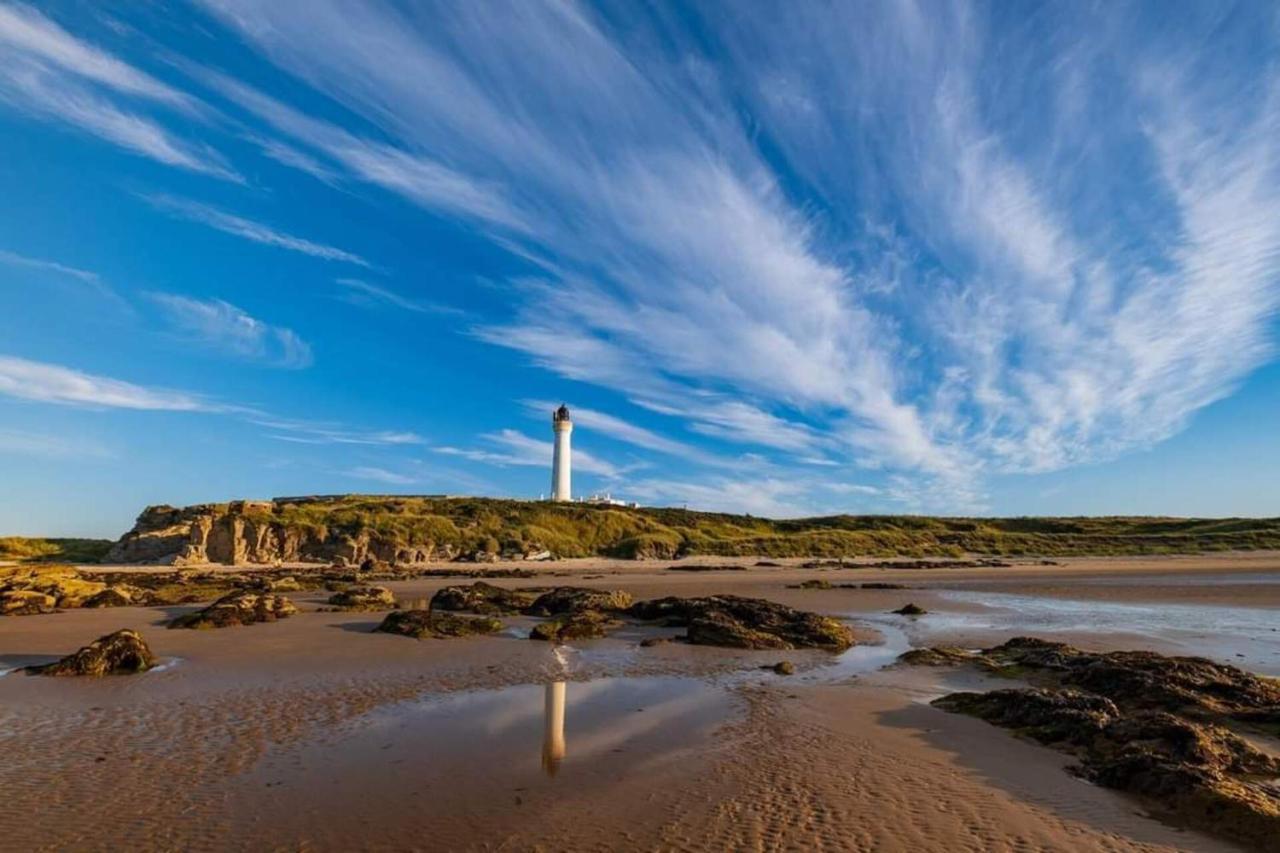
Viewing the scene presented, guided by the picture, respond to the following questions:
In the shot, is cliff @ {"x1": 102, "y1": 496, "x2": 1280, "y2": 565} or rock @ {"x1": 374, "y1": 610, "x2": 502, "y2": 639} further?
cliff @ {"x1": 102, "y1": 496, "x2": 1280, "y2": 565}

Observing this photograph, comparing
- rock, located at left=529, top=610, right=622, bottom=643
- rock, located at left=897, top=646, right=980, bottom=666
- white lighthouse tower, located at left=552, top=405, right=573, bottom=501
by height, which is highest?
white lighthouse tower, located at left=552, top=405, right=573, bottom=501

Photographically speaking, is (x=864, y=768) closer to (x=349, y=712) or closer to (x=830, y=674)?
(x=830, y=674)

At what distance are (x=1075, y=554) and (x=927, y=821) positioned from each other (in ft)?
251

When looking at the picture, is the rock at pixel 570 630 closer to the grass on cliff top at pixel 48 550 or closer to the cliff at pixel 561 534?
the cliff at pixel 561 534

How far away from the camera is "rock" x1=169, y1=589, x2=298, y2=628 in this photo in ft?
61.4

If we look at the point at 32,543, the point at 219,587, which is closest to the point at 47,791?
the point at 219,587

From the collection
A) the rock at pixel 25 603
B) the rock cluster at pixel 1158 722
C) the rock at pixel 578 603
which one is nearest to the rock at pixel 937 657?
the rock cluster at pixel 1158 722

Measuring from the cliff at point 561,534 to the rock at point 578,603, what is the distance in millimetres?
32753

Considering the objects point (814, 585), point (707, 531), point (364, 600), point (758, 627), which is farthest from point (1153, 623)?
point (707, 531)

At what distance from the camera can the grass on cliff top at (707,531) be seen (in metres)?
56.6

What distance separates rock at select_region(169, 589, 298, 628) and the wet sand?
2.10m

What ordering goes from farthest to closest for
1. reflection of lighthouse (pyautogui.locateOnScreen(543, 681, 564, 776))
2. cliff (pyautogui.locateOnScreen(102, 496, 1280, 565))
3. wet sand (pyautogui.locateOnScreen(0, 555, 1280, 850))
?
cliff (pyautogui.locateOnScreen(102, 496, 1280, 565)), reflection of lighthouse (pyautogui.locateOnScreen(543, 681, 564, 776)), wet sand (pyautogui.locateOnScreen(0, 555, 1280, 850))

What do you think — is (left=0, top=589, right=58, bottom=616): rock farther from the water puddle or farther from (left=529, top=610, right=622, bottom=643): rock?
the water puddle

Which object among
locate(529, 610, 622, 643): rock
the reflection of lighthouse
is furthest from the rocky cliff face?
the reflection of lighthouse
